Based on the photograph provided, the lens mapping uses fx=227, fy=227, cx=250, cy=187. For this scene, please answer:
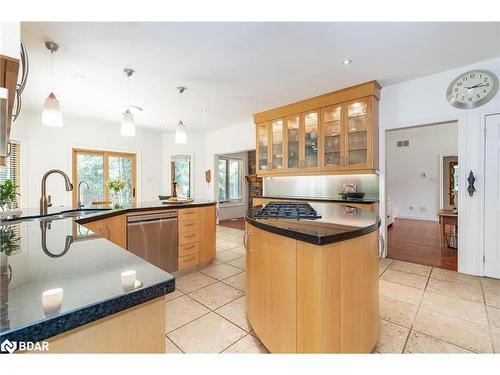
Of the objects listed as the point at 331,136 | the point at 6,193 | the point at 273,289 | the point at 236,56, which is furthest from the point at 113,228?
the point at 331,136

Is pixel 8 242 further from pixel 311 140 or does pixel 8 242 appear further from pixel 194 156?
pixel 194 156

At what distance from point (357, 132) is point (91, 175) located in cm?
553

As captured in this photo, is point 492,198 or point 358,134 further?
point 358,134

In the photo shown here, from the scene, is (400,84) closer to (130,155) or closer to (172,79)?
(172,79)

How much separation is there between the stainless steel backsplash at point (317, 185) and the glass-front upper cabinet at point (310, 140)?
587mm

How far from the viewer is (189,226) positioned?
2.93 meters

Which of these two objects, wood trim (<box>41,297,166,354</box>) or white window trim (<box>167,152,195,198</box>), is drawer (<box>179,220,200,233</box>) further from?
white window trim (<box>167,152,195,198</box>)

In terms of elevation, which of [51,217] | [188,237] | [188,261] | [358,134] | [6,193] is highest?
[358,134]

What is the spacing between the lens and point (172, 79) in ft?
10.1

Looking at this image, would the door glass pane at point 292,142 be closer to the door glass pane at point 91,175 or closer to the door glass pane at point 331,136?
the door glass pane at point 331,136

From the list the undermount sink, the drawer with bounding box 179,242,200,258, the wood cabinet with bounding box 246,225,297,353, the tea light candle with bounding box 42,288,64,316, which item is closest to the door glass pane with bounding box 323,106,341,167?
the drawer with bounding box 179,242,200,258

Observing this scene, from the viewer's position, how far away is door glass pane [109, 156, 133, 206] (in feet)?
17.9
